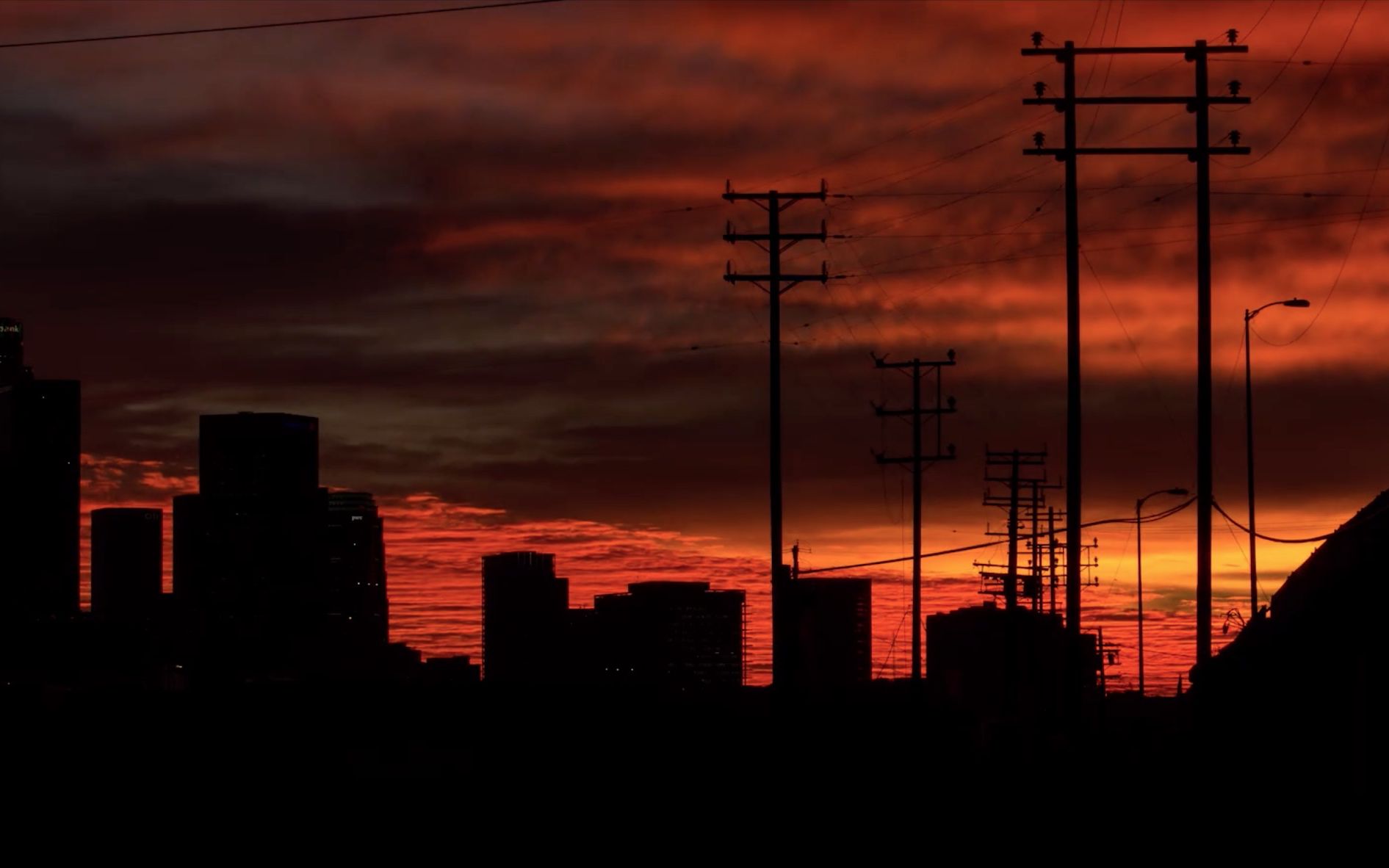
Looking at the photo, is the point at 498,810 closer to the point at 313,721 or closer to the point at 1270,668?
the point at 313,721

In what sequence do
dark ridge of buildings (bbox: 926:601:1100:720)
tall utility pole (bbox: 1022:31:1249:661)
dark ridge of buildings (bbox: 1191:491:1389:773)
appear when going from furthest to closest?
1. dark ridge of buildings (bbox: 926:601:1100:720)
2. tall utility pole (bbox: 1022:31:1249:661)
3. dark ridge of buildings (bbox: 1191:491:1389:773)

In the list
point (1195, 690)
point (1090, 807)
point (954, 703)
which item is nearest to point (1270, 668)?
point (1195, 690)

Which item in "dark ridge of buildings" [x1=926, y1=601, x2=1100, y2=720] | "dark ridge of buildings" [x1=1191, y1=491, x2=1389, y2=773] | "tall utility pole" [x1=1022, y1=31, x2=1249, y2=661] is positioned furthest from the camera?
"dark ridge of buildings" [x1=926, y1=601, x2=1100, y2=720]

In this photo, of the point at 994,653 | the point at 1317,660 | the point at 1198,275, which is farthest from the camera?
the point at 994,653

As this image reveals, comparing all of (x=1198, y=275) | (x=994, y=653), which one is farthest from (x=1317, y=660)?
(x=994, y=653)

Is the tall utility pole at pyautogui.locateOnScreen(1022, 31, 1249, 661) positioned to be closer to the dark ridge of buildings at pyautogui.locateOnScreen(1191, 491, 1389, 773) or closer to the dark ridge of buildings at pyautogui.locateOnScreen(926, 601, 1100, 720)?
the dark ridge of buildings at pyautogui.locateOnScreen(1191, 491, 1389, 773)

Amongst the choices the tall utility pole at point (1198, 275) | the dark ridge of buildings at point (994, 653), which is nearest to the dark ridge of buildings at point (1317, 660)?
the tall utility pole at point (1198, 275)

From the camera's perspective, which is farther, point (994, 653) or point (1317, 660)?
point (994, 653)

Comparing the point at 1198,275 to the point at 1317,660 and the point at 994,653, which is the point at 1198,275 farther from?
the point at 994,653

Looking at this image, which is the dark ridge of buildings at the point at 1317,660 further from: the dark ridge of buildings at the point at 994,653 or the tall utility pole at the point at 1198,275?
the dark ridge of buildings at the point at 994,653

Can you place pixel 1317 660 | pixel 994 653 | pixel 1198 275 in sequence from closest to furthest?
pixel 1317 660
pixel 1198 275
pixel 994 653

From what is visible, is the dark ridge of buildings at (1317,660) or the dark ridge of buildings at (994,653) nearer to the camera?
the dark ridge of buildings at (1317,660)

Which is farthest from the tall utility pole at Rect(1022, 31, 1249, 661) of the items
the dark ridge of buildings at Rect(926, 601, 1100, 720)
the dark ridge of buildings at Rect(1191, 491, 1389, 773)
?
the dark ridge of buildings at Rect(926, 601, 1100, 720)

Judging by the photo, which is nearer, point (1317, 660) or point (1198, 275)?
point (1317, 660)
